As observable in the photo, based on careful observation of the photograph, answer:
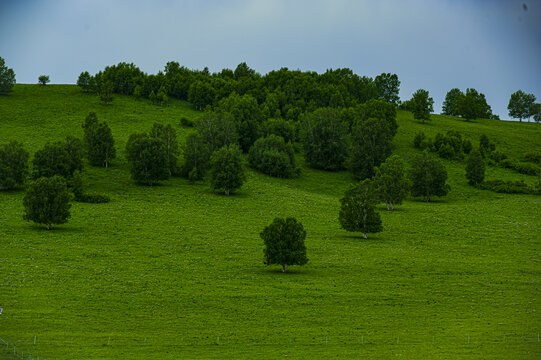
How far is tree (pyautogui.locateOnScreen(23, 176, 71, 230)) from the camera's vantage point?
87175 millimetres

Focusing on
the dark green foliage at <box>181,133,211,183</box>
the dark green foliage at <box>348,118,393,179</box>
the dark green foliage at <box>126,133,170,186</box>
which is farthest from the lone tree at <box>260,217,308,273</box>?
the dark green foliage at <box>348,118,393,179</box>

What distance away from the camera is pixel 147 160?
119938 millimetres

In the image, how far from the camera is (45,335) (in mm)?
45906

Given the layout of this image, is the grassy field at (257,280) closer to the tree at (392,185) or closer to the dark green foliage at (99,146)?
the tree at (392,185)

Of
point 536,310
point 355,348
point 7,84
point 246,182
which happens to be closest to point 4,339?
point 355,348

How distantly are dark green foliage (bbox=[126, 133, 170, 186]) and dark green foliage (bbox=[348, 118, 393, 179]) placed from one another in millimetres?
47144

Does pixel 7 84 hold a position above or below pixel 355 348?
above

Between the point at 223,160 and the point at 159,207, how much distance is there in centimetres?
2004

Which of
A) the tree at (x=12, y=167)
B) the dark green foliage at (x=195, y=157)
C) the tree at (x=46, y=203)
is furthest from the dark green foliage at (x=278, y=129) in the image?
the tree at (x=46, y=203)

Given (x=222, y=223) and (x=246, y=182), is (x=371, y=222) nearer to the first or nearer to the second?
(x=222, y=223)

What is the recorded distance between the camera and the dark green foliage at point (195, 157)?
128 m

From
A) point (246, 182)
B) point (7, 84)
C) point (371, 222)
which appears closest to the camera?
point (371, 222)

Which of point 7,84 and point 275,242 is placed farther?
point 7,84

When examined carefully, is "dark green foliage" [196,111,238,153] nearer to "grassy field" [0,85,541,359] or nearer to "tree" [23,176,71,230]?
"grassy field" [0,85,541,359]
